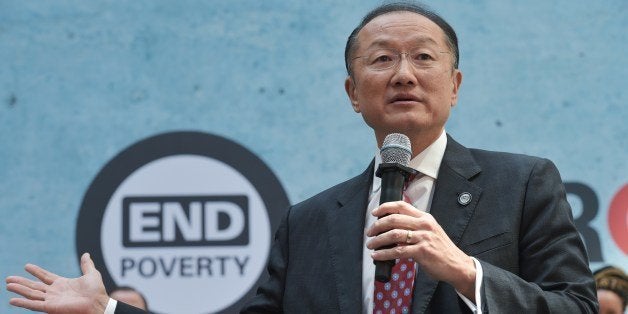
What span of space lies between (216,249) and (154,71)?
2.57ft

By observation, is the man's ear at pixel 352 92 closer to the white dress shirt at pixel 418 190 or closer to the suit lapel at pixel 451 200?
the white dress shirt at pixel 418 190

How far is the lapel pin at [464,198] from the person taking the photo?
2.01m

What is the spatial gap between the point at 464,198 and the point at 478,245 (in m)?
0.13

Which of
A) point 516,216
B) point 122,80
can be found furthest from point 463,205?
point 122,80

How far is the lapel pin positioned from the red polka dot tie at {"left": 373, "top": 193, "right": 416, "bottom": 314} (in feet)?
0.55

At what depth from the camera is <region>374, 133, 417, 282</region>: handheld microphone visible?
1627mm

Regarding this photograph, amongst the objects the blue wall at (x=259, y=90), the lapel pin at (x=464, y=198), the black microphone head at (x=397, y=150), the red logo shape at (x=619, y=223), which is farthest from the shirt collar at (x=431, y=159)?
the red logo shape at (x=619, y=223)

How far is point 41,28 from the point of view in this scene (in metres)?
4.05

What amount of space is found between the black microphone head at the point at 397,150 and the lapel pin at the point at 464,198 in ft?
0.63

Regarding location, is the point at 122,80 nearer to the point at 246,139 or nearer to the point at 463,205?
the point at 246,139

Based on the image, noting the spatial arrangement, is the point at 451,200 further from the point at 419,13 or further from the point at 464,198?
the point at 419,13

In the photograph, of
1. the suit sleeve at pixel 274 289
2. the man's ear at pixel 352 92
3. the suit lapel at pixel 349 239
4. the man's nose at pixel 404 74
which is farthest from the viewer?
the man's ear at pixel 352 92

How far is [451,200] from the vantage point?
202 cm

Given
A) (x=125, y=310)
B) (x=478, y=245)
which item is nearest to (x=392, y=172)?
(x=478, y=245)
